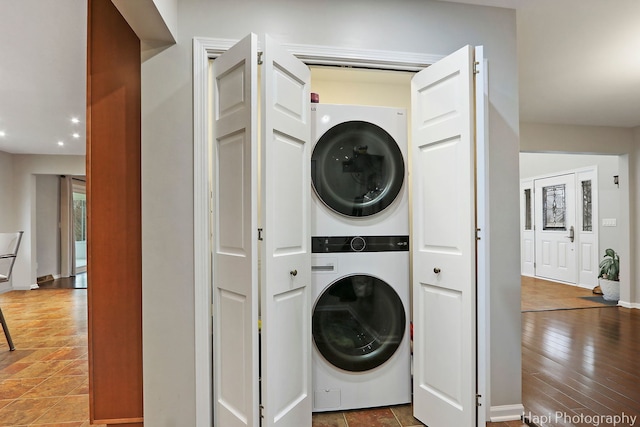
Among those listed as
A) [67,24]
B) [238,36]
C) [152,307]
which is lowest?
[152,307]

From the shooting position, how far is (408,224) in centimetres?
219

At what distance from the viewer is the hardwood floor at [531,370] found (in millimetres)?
2072

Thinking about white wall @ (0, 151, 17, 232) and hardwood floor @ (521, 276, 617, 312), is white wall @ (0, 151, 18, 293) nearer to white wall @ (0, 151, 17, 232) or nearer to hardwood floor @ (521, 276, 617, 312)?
white wall @ (0, 151, 17, 232)

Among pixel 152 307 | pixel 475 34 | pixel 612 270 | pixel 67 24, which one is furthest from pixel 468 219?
pixel 612 270

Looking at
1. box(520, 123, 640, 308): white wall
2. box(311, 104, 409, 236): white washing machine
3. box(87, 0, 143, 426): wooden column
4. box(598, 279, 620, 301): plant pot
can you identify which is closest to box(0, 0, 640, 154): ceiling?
box(520, 123, 640, 308): white wall

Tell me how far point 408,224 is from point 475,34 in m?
1.20

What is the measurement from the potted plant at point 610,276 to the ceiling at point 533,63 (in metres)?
1.97

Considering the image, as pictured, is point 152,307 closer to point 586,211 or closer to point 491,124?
point 491,124

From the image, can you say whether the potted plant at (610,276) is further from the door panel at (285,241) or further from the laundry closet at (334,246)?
the door panel at (285,241)

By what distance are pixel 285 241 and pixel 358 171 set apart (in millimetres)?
688

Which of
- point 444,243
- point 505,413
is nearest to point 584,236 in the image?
point 505,413

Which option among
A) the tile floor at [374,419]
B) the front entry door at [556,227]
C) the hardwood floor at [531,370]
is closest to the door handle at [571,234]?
the front entry door at [556,227]

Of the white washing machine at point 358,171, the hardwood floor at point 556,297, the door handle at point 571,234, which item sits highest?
the white washing machine at point 358,171

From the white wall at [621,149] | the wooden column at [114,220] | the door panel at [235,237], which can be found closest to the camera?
the door panel at [235,237]
